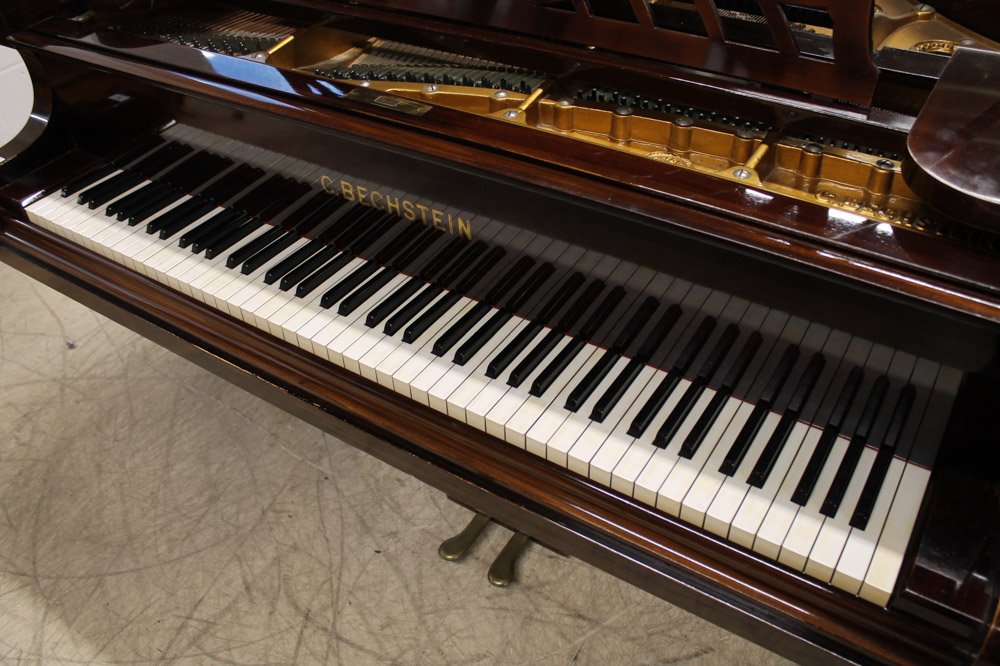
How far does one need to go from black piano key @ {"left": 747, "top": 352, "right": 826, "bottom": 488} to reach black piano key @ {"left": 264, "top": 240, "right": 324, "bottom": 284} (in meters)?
1.28

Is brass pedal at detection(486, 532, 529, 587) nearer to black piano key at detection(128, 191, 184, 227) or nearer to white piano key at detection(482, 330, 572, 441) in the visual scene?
white piano key at detection(482, 330, 572, 441)

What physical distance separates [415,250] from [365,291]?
6.7 inches

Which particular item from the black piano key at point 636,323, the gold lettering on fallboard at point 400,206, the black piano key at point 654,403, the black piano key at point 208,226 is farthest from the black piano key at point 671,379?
the black piano key at point 208,226

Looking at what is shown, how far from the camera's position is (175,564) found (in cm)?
244

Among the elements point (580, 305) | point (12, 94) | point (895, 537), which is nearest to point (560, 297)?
point (580, 305)

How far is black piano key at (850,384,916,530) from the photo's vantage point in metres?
1.26

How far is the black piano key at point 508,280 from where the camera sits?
1580mm

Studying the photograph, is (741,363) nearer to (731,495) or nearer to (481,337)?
(731,495)

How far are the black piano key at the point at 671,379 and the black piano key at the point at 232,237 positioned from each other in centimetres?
128

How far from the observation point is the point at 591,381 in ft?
5.01

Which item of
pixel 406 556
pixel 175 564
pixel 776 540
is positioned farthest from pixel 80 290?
pixel 776 540

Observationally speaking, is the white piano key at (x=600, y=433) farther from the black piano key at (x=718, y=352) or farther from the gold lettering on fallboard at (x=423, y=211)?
the gold lettering on fallboard at (x=423, y=211)

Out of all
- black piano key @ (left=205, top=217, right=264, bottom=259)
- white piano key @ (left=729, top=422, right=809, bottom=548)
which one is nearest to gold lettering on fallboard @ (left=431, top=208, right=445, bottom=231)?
black piano key @ (left=205, top=217, right=264, bottom=259)

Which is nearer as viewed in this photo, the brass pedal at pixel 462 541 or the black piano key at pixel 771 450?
the black piano key at pixel 771 450
